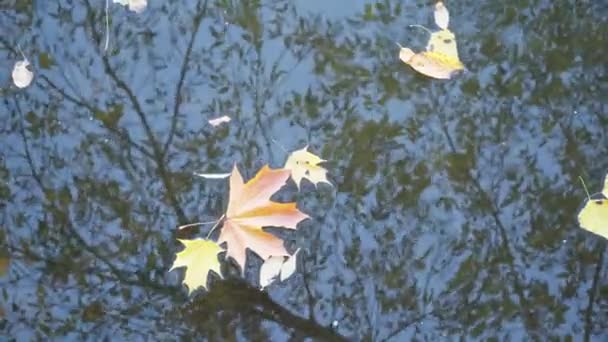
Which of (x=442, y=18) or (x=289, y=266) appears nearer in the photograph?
(x=289, y=266)

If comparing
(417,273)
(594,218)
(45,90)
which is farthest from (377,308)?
(45,90)

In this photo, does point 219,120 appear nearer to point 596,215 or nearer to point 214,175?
point 214,175

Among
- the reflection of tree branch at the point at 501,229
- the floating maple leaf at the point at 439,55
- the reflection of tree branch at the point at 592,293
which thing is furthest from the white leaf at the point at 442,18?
the reflection of tree branch at the point at 592,293

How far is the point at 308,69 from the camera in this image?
Answer: 1.84 meters

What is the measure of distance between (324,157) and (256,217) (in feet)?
0.68

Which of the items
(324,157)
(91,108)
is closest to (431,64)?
(324,157)

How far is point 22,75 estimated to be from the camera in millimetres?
1835

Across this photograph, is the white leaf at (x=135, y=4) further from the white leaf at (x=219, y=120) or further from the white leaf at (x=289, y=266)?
the white leaf at (x=289, y=266)

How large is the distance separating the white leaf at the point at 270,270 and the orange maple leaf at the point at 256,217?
0.04 feet

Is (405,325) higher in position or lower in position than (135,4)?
lower

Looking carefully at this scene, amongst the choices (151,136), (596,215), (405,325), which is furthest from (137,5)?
(596,215)

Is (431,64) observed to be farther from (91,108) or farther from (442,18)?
(91,108)

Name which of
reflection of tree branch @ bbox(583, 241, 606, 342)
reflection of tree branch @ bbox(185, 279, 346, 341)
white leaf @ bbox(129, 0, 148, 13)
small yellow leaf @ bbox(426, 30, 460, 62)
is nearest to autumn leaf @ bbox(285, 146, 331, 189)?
reflection of tree branch @ bbox(185, 279, 346, 341)

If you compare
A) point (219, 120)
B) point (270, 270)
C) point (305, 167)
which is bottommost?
point (270, 270)
